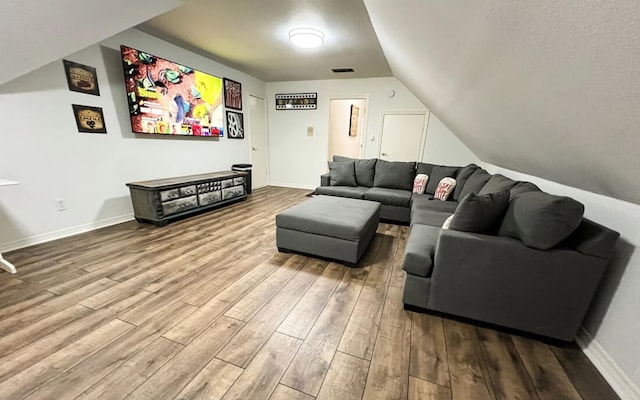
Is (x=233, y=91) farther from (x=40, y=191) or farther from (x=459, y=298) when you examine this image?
(x=459, y=298)

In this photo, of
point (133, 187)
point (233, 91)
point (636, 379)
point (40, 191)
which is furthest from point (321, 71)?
point (636, 379)

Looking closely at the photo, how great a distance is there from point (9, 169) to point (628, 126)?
4186 millimetres

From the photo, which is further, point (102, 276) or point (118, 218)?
point (118, 218)

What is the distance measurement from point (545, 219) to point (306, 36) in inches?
115

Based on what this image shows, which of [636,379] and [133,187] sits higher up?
[133,187]

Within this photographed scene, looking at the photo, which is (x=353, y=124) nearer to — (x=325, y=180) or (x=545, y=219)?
(x=325, y=180)

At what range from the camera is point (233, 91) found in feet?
15.6

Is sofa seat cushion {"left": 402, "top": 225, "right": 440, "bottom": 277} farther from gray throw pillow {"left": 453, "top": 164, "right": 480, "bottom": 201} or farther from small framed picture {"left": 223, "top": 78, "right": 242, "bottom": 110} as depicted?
small framed picture {"left": 223, "top": 78, "right": 242, "bottom": 110}

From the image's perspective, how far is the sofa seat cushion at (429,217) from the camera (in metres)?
2.37

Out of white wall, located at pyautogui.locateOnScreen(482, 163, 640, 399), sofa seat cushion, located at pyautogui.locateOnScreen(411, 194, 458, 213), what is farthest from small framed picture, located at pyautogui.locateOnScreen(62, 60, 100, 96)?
white wall, located at pyautogui.locateOnScreen(482, 163, 640, 399)

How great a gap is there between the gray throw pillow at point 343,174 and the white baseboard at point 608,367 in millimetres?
3082

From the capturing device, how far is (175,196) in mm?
3271

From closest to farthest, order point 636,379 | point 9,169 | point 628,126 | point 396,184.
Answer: point 628,126
point 636,379
point 9,169
point 396,184

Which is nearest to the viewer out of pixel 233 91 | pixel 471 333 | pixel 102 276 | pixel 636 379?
pixel 636 379
